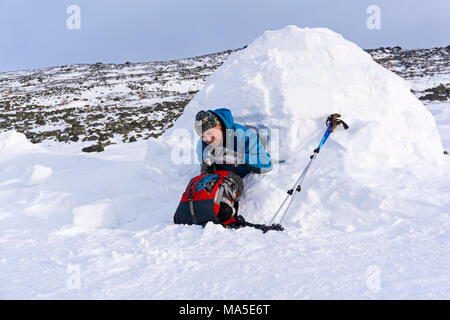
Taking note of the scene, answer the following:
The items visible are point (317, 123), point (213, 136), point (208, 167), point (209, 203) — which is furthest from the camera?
point (317, 123)

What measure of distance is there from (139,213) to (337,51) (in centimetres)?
338

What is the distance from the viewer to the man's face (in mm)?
3195

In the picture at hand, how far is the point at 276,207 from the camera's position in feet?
10.1

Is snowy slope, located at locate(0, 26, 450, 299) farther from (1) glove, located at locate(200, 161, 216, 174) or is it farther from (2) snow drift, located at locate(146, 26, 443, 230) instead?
(1) glove, located at locate(200, 161, 216, 174)

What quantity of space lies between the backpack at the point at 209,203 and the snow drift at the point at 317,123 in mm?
339

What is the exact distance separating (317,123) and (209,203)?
1.79m

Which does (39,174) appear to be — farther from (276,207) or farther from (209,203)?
(276,207)

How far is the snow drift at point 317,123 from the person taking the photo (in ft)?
10.0

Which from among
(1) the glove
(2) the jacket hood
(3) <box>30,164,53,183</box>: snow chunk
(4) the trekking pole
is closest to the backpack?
(1) the glove

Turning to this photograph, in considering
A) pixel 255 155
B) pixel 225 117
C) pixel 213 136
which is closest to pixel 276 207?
pixel 255 155

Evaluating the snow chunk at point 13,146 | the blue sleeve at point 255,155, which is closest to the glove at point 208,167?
the blue sleeve at point 255,155
